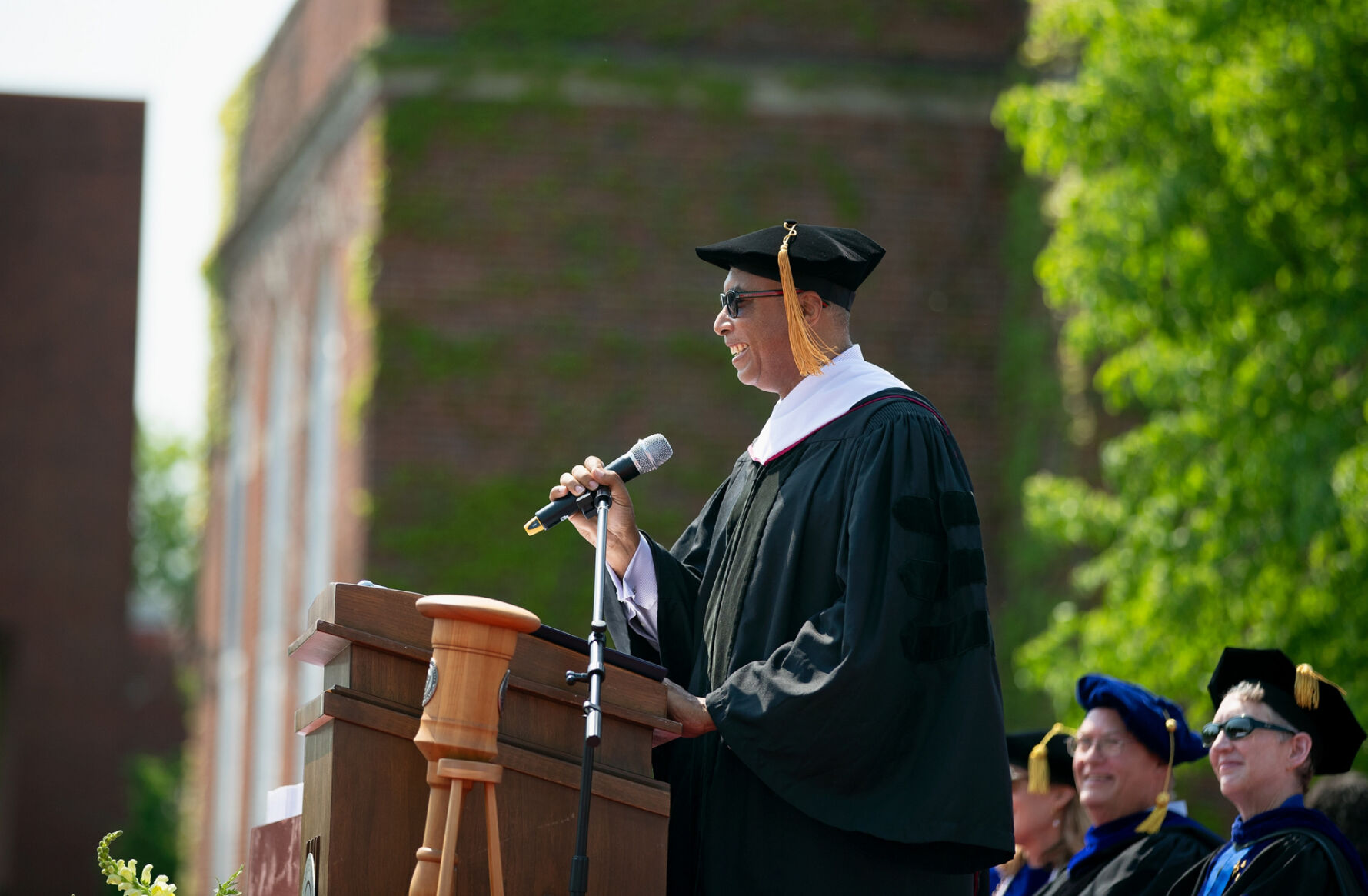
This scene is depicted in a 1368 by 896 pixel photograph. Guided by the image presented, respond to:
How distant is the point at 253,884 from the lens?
4254mm

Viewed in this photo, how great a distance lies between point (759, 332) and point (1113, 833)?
221 cm

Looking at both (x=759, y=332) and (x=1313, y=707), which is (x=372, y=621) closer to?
(x=759, y=332)

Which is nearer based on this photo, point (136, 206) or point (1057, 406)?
point (1057, 406)

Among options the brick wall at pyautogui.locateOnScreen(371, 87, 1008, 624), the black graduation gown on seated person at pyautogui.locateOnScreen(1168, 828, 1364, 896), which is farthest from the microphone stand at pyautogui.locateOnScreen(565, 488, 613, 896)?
the brick wall at pyautogui.locateOnScreen(371, 87, 1008, 624)

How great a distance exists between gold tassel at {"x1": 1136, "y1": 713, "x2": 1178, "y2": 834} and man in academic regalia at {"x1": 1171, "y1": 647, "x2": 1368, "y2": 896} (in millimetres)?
590

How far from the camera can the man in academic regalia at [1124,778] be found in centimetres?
562

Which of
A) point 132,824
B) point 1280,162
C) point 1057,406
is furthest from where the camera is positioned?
point 132,824

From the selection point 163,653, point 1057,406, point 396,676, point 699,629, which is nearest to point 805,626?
point 699,629

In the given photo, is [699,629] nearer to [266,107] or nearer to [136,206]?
[266,107]

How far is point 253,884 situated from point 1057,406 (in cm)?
908

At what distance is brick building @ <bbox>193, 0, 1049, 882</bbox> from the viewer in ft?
42.4

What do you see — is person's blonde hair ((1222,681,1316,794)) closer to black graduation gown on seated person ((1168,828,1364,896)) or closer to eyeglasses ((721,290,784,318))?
black graduation gown on seated person ((1168,828,1364,896))

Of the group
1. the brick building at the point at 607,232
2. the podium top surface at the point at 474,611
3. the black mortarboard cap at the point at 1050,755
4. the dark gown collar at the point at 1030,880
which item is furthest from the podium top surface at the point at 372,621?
the brick building at the point at 607,232

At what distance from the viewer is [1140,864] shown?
5422 mm
